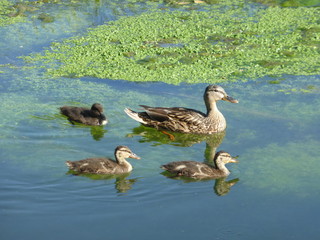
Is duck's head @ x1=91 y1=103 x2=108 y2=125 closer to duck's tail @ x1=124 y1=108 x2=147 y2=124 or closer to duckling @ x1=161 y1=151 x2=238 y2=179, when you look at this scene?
duck's tail @ x1=124 y1=108 x2=147 y2=124

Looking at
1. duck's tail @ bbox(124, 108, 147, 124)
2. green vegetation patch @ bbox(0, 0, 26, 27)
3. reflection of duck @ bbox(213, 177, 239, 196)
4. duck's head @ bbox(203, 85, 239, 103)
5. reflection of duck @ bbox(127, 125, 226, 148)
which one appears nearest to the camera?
reflection of duck @ bbox(213, 177, 239, 196)

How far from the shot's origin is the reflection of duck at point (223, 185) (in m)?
6.54

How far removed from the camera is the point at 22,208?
6180 mm

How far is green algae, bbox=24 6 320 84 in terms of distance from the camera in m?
9.97

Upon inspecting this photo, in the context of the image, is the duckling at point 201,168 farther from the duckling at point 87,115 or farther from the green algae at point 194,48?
the green algae at point 194,48

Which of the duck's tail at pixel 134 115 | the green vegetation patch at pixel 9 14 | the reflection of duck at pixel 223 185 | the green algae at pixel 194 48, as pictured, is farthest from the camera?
the green vegetation patch at pixel 9 14

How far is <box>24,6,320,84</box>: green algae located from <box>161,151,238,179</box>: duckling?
9.51ft

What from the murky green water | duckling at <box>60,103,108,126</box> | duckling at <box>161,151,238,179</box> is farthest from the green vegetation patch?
duckling at <box>161,151,238,179</box>

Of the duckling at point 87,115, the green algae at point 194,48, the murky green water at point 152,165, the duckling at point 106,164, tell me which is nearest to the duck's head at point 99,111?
the duckling at point 87,115

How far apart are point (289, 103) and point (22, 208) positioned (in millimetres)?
4340

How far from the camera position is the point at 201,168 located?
22.6 ft

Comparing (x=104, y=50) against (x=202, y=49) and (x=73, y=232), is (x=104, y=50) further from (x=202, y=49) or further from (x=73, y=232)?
(x=73, y=232)

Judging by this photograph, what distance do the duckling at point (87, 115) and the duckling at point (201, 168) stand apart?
169 centimetres

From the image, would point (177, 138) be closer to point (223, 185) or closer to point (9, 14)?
point (223, 185)
